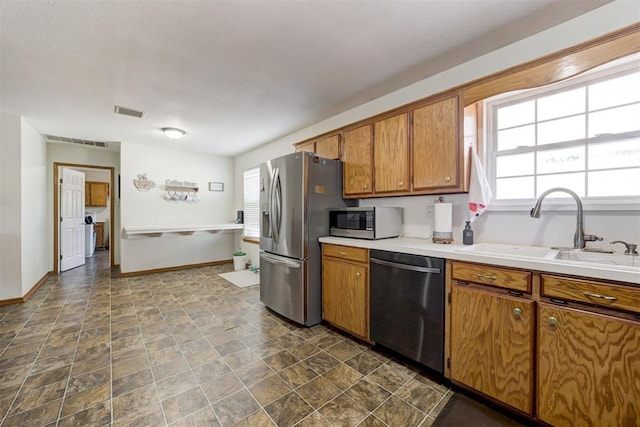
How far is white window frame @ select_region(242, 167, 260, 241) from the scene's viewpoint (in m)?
5.16

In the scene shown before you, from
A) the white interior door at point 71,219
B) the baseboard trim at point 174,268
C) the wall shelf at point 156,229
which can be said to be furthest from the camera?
the white interior door at point 71,219

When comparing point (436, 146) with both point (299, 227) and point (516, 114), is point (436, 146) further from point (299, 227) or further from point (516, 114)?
point (299, 227)

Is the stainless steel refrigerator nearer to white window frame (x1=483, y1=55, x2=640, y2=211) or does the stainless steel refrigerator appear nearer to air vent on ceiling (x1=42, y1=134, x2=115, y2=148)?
white window frame (x1=483, y1=55, x2=640, y2=211)

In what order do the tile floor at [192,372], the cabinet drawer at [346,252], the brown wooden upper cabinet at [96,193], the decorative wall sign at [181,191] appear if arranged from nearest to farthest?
the tile floor at [192,372] < the cabinet drawer at [346,252] < the decorative wall sign at [181,191] < the brown wooden upper cabinet at [96,193]

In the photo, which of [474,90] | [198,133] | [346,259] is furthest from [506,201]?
[198,133]

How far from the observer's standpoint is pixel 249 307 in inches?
128

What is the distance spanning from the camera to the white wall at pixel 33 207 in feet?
11.4

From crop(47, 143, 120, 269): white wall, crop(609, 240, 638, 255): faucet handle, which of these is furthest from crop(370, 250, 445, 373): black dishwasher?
crop(47, 143, 120, 269): white wall

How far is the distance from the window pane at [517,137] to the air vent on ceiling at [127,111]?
13.1 ft

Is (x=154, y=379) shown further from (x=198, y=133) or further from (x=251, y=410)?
(x=198, y=133)

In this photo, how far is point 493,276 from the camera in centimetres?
155

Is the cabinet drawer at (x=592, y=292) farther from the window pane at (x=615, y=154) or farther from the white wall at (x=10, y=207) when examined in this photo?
the white wall at (x=10, y=207)

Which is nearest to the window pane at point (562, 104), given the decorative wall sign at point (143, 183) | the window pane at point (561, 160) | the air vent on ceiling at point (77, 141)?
the window pane at point (561, 160)

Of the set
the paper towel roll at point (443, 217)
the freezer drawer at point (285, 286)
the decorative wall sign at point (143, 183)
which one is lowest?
the freezer drawer at point (285, 286)
